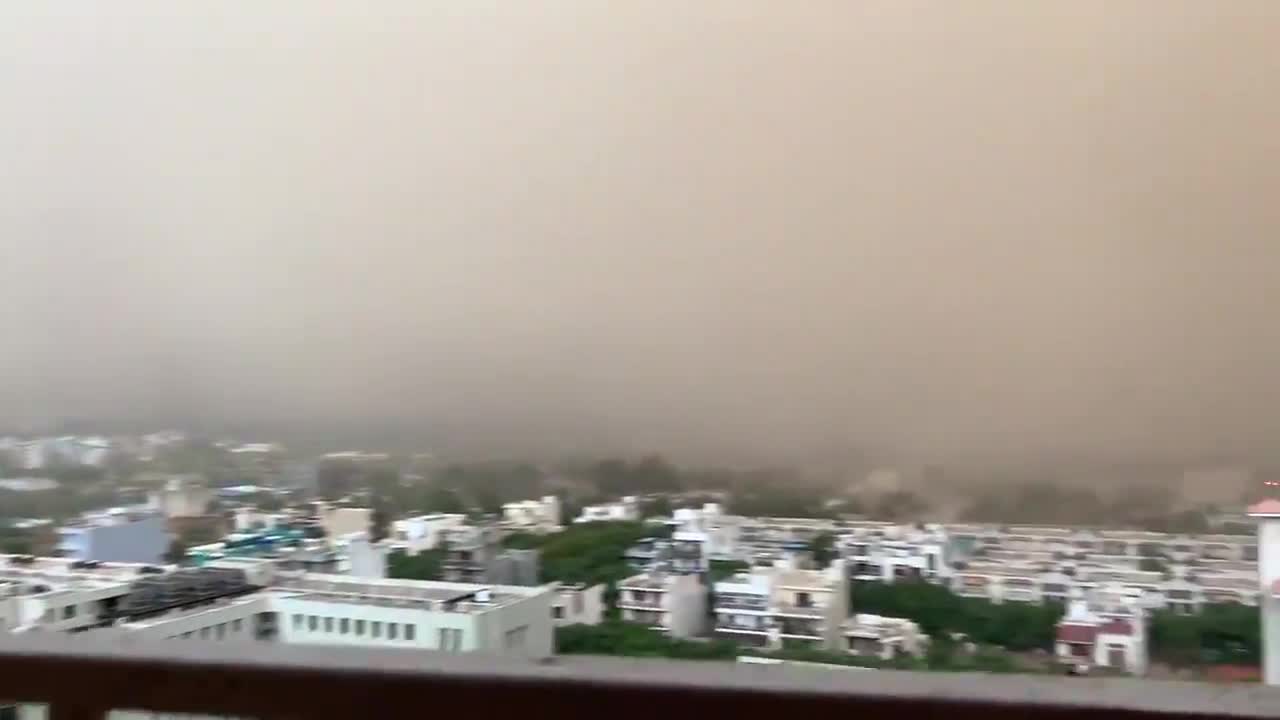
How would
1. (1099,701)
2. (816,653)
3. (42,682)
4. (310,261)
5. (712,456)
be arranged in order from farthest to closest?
1. (310,261)
2. (712,456)
3. (816,653)
4. (42,682)
5. (1099,701)

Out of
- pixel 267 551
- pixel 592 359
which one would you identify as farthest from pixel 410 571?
pixel 592 359

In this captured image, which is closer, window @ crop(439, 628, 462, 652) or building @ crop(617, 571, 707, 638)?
window @ crop(439, 628, 462, 652)

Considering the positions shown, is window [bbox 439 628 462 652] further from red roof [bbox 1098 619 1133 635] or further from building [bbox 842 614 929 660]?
red roof [bbox 1098 619 1133 635]

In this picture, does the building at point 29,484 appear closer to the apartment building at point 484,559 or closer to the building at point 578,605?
the apartment building at point 484,559

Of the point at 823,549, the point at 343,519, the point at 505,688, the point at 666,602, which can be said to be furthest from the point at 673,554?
the point at 505,688

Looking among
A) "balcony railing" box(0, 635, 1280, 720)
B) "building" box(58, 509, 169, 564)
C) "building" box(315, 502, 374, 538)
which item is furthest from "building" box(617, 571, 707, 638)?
"building" box(58, 509, 169, 564)

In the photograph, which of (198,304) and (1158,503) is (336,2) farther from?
(1158,503)
